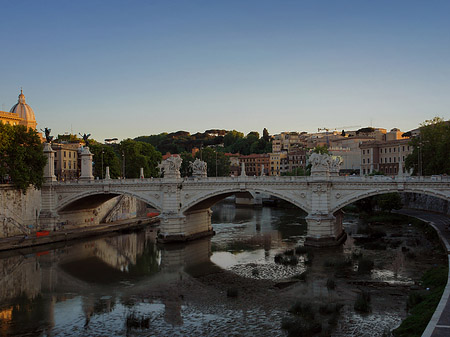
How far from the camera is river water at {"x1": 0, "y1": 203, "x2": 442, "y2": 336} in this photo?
68.6 ft

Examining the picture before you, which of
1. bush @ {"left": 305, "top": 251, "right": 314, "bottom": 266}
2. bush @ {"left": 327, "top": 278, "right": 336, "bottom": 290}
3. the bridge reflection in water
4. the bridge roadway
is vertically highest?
the bridge roadway

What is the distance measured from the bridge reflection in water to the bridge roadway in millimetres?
2992

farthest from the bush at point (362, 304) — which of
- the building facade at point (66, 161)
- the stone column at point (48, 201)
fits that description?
the building facade at point (66, 161)

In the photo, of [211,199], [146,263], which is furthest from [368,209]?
[146,263]

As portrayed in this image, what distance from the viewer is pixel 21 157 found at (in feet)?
139

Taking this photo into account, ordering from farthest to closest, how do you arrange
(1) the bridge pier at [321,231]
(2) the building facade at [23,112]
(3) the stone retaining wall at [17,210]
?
1. (2) the building facade at [23,112]
2. (3) the stone retaining wall at [17,210]
3. (1) the bridge pier at [321,231]

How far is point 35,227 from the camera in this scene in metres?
45.8

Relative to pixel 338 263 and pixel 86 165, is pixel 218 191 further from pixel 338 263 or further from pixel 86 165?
pixel 86 165

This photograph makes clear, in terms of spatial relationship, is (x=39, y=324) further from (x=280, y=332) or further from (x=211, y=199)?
(x=211, y=199)

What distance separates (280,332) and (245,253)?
1742 centimetres

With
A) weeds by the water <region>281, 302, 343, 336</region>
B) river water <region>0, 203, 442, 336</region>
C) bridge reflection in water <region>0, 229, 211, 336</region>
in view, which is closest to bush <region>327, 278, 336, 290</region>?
river water <region>0, 203, 442, 336</region>

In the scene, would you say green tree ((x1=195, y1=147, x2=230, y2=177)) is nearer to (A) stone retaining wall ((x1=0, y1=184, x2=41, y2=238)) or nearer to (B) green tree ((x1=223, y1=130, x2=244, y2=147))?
(A) stone retaining wall ((x1=0, y1=184, x2=41, y2=238))

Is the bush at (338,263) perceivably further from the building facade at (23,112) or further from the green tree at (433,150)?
the building facade at (23,112)

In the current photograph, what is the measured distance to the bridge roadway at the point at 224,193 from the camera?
34.9 meters
